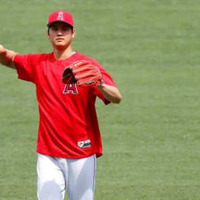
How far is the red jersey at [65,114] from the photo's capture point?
273 inches

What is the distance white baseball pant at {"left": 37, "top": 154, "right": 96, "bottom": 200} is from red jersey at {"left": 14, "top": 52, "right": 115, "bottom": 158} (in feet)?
0.23

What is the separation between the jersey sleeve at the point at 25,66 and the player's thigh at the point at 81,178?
0.88 metres

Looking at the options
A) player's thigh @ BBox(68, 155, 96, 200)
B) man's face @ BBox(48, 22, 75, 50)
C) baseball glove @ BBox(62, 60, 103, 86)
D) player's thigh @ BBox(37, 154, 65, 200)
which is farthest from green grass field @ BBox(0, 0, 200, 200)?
baseball glove @ BBox(62, 60, 103, 86)

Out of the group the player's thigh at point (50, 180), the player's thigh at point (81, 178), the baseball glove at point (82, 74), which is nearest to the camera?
the baseball glove at point (82, 74)

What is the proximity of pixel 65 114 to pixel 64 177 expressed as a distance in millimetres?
566

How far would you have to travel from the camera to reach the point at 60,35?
6992mm

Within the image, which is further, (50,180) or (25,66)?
(25,66)

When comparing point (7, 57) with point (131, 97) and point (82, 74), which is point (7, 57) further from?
point (131, 97)

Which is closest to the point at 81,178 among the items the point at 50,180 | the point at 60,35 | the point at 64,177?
the point at 64,177

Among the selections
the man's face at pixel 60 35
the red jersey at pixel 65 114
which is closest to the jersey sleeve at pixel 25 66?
the red jersey at pixel 65 114

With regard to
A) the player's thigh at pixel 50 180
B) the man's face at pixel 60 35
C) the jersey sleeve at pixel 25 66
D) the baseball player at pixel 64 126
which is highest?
the man's face at pixel 60 35

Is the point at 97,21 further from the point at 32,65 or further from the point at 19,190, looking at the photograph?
the point at 32,65

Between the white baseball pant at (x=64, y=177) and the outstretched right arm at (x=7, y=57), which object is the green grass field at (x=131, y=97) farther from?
the outstretched right arm at (x=7, y=57)

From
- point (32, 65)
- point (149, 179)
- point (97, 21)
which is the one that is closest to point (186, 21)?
point (97, 21)
